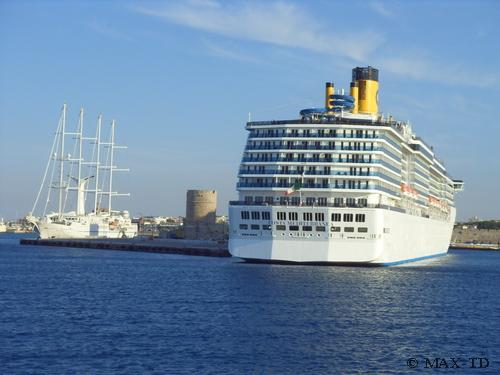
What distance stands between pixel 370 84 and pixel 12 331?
62564mm

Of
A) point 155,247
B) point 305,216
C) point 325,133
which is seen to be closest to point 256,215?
point 305,216

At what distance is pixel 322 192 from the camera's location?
72562 millimetres

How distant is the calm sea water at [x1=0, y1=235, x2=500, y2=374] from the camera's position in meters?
31.8

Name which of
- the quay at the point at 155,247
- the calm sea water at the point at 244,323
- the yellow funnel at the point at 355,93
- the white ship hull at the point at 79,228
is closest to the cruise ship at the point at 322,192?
the calm sea water at the point at 244,323

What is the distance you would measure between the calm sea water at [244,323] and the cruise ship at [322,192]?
10.8 ft

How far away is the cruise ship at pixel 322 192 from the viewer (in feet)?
230

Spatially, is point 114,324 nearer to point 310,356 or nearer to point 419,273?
point 310,356

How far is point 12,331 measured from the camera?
3722 centimetres

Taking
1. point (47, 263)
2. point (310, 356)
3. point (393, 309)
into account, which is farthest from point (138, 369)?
point (47, 263)

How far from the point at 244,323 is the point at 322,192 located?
33157mm

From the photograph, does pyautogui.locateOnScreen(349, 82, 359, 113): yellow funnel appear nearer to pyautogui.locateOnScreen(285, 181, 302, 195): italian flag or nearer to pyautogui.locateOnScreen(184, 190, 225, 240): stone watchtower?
pyautogui.locateOnScreen(285, 181, 302, 195): italian flag

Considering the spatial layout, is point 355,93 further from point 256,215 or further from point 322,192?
point 256,215

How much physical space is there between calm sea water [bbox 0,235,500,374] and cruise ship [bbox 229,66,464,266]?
3.29 meters

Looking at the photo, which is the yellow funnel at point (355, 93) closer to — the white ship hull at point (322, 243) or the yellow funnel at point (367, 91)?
the yellow funnel at point (367, 91)
